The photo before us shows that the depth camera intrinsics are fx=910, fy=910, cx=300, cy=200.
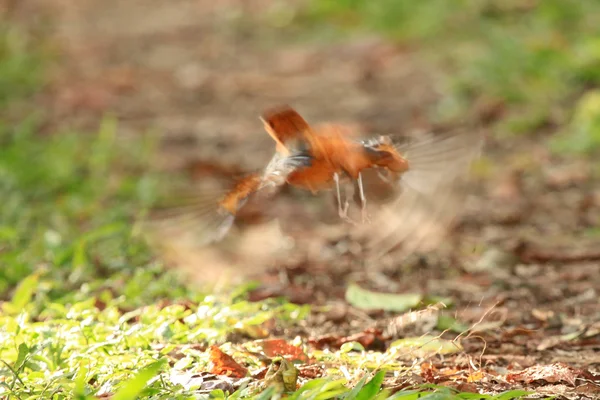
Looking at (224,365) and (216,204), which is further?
(216,204)

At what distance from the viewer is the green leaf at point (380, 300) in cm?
321

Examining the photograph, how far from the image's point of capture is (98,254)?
3.64m

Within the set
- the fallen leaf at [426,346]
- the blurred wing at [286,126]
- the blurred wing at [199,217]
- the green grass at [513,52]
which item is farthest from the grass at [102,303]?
the green grass at [513,52]

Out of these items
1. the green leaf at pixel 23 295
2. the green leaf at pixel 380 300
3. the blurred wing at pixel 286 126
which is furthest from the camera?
the green leaf at pixel 380 300

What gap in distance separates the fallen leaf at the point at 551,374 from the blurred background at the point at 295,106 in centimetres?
78

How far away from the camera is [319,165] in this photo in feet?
8.32

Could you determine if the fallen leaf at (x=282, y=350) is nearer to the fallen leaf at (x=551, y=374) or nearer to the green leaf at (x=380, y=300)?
the fallen leaf at (x=551, y=374)

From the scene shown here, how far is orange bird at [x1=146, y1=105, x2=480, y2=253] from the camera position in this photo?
8.30 feet

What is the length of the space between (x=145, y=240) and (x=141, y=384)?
1867 millimetres

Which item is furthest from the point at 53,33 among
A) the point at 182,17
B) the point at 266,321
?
the point at 266,321

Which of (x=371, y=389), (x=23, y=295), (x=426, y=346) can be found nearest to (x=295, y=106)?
(x=23, y=295)

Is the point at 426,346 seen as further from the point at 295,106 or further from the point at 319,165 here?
the point at 295,106

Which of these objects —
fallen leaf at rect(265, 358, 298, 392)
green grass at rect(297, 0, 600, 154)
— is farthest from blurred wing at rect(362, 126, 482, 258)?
green grass at rect(297, 0, 600, 154)

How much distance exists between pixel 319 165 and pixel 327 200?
7.71 ft
